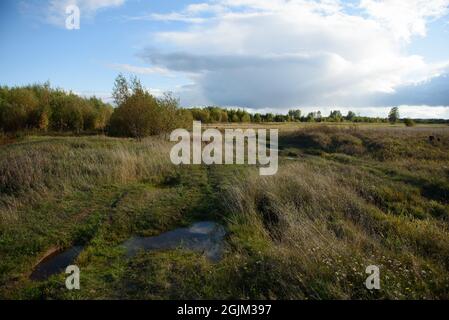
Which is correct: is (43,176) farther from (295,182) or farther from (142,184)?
(295,182)

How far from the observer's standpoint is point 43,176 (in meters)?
9.94

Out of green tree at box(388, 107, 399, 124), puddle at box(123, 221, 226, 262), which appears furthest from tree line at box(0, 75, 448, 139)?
green tree at box(388, 107, 399, 124)

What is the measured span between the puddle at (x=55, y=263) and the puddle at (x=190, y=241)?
92cm

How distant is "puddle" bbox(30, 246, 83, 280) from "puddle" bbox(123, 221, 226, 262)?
0.92 meters

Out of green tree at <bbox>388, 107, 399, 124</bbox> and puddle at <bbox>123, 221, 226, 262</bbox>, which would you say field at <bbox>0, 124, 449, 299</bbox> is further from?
green tree at <bbox>388, 107, 399, 124</bbox>

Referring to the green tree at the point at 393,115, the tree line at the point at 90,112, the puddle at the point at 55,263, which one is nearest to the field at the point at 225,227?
the puddle at the point at 55,263

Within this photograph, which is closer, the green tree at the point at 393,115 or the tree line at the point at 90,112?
the tree line at the point at 90,112

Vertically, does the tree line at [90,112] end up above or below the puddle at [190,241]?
above

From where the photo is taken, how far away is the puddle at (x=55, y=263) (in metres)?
5.18

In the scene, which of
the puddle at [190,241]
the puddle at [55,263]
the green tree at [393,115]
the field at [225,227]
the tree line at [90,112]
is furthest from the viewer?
the green tree at [393,115]

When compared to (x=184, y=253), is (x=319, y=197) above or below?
above

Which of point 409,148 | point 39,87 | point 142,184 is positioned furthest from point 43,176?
point 39,87

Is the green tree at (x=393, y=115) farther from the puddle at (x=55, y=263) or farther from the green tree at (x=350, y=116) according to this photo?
the puddle at (x=55, y=263)
